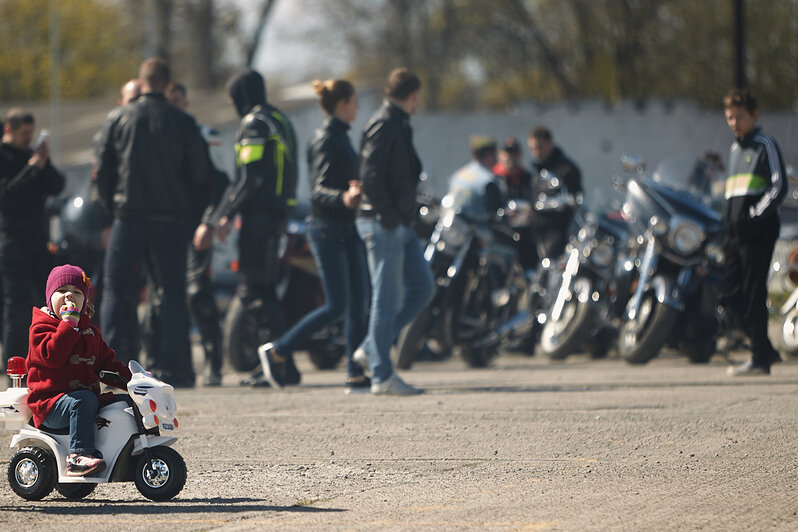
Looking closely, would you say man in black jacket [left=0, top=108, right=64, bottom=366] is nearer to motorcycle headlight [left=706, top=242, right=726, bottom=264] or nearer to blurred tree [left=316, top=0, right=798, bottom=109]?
motorcycle headlight [left=706, top=242, right=726, bottom=264]

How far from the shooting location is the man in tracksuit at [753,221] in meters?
9.54

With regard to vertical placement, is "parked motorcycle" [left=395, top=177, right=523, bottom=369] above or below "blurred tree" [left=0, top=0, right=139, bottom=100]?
below

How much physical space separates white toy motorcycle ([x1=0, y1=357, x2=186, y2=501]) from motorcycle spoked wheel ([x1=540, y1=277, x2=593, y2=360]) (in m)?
6.41

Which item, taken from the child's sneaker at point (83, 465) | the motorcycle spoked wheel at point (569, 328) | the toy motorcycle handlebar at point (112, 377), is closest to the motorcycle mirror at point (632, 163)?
the motorcycle spoked wheel at point (569, 328)

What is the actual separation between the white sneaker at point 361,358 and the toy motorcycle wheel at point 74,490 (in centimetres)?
366

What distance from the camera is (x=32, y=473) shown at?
5.36 m

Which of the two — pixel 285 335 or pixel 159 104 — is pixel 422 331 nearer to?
pixel 285 335

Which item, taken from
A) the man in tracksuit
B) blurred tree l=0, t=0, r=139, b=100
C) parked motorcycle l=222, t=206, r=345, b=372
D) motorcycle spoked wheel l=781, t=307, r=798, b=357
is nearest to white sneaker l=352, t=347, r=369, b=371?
parked motorcycle l=222, t=206, r=345, b=372

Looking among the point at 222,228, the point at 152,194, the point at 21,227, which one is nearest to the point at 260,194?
the point at 222,228

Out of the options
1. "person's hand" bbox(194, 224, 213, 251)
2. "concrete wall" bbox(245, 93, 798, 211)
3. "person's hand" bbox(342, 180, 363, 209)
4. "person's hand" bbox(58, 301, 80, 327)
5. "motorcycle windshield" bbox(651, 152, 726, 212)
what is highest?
"concrete wall" bbox(245, 93, 798, 211)

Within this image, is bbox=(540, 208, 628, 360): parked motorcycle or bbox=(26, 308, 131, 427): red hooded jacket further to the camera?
bbox=(540, 208, 628, 360): parked motorcycle

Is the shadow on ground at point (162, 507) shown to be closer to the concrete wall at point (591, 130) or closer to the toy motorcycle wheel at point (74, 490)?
the toy motorcycle wheel at point (74, 490)

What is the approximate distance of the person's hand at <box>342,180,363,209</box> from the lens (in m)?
8.86

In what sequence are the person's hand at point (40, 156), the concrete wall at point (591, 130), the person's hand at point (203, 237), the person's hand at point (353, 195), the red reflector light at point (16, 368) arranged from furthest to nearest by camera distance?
1. the concrete wall at point (591, 130)
2. the person's hand at point (40, 156)
3. the person's hand at point (203, 237)
4. the person's hand at point (353, 195)
5. the red reflector light at point (16, 368)
